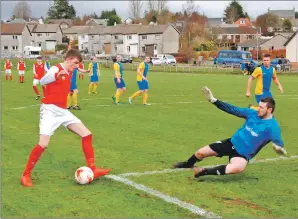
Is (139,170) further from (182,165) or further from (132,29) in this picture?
(132,29)

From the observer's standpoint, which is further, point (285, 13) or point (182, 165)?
point (285, 13)

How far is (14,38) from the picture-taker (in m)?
120

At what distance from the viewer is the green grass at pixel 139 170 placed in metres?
6.98

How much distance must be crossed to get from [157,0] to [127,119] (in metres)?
115

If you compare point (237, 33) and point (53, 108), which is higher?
A: point (237, 33)

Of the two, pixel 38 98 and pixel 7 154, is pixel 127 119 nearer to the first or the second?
pixel 7 154

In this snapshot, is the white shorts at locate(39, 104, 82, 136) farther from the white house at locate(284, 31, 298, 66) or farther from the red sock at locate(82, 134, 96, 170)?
the white house at locate(284, 31, 298, 66)

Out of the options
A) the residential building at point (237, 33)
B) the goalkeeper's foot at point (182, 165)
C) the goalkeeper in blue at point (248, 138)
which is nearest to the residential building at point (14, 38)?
the residential building at point (237, 33)

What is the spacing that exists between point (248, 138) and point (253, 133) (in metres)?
0.14

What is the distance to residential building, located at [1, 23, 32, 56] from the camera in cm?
11869

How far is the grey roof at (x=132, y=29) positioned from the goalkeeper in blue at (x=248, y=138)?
9474 cm

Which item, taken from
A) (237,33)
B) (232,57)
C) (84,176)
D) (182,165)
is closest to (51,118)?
(84,176)

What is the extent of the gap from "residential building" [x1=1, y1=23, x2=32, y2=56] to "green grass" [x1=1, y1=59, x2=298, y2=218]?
105556 mm

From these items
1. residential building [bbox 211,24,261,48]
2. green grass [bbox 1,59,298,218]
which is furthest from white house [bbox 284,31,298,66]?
green grass [bbox 1,59,298,218]
